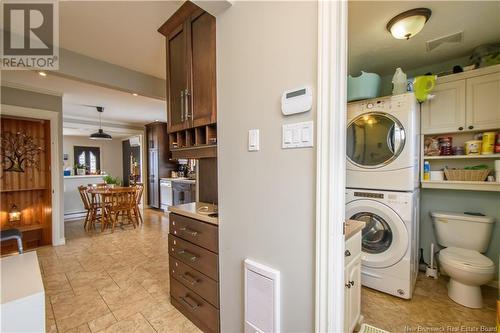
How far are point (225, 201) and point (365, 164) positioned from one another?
5.19ft

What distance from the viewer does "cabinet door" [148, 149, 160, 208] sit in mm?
5988

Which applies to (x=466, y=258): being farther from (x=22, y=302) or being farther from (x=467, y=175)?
(x=22, y=302)

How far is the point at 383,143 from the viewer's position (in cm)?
213

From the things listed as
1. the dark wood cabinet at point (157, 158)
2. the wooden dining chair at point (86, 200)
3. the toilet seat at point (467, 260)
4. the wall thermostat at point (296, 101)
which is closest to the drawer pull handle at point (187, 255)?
the wall thermostat at point (296, 101)

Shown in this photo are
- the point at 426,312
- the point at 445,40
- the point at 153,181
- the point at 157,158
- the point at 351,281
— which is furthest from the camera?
the point at 153,181

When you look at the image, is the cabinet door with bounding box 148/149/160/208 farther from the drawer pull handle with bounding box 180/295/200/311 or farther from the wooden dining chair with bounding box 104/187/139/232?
the drawer pull handle with bounding box 180/295/200/311

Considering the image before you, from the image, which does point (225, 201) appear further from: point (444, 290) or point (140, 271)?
point (444, 290)

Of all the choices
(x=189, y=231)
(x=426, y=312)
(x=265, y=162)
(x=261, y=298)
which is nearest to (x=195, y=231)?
(x=189, y=231)

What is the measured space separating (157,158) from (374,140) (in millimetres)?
5249

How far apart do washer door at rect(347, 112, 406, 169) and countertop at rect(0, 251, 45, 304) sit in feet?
8.11

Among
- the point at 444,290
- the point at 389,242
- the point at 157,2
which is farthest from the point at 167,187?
the point at 444,290

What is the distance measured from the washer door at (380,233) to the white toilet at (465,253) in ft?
1.35

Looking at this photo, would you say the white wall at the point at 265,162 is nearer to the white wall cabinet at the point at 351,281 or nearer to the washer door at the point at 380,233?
the white wall cabinet at the point at 351,281

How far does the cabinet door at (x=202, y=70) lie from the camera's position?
1495 mm
